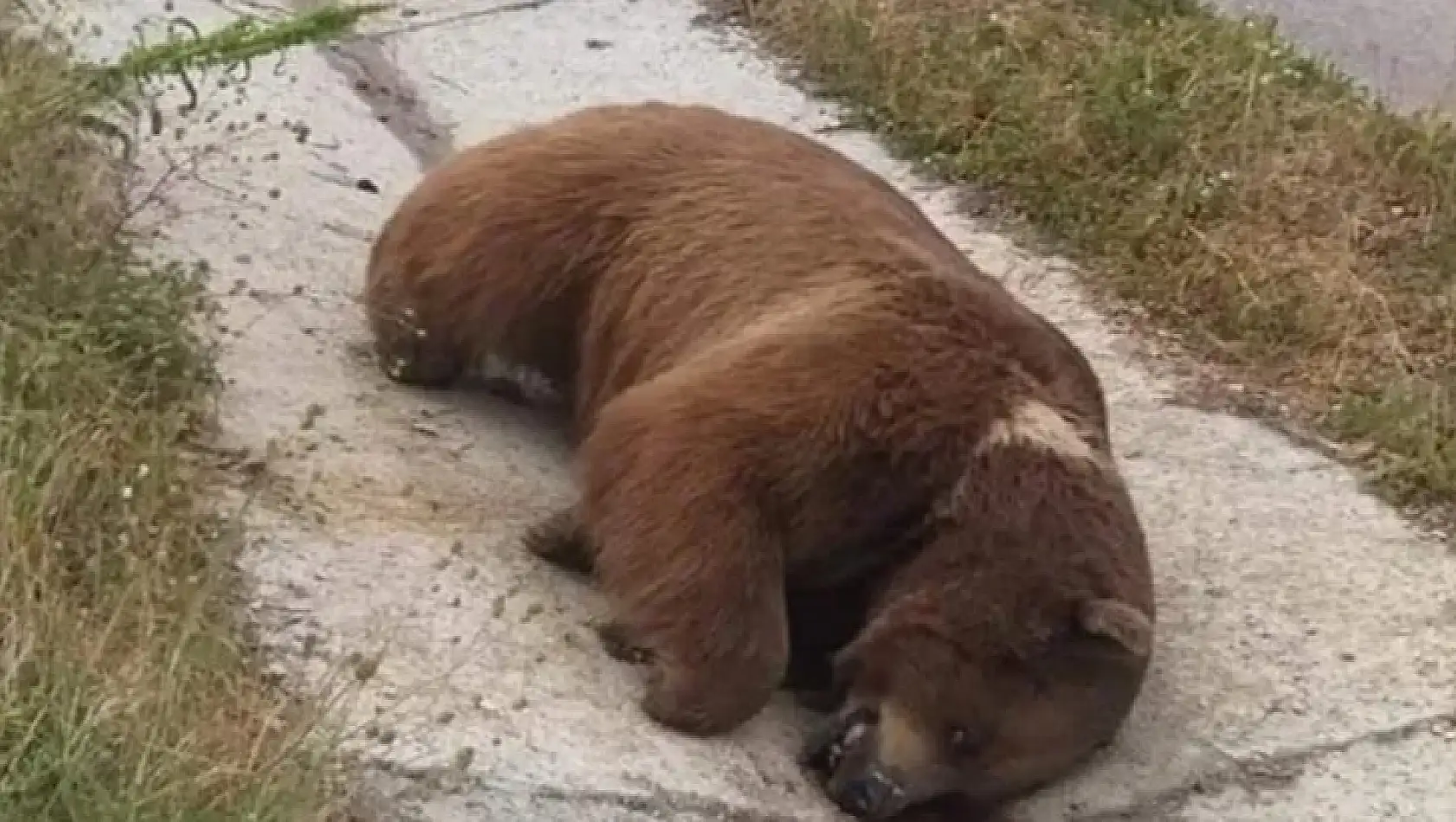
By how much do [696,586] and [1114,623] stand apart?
684 mm

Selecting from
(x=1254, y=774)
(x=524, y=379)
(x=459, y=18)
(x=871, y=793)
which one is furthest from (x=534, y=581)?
(x=459, y=18)

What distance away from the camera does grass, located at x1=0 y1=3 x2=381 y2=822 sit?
3539 mm

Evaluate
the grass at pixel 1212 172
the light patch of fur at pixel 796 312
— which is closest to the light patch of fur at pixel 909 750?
the light patch of fur at pixel 796 312

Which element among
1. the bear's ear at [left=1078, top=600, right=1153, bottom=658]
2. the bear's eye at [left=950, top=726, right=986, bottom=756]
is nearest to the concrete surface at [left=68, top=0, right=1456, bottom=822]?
the bear's eye at [left=950, top=726, right=986, bottom=756]

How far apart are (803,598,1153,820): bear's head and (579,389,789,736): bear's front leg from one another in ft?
0.70

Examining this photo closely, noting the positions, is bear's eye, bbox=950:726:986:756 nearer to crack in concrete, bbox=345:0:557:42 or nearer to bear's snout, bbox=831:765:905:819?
bear's snout, bbox=831:765:905:819

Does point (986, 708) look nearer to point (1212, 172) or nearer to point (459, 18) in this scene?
point (1212, 172)

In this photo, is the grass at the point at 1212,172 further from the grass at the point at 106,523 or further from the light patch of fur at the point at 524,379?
the grass at the point at 106,523

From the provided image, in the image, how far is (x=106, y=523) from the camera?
421 cm

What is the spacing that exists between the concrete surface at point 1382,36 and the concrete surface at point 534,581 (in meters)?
2.02

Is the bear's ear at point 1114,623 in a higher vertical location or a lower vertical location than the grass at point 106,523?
higher

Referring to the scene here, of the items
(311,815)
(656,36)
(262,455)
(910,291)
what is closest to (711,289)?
(910,291)

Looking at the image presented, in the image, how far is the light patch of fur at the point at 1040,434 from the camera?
4.53 metres

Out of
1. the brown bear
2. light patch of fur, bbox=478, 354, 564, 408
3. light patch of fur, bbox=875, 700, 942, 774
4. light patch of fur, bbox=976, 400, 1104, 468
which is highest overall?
light patch of fur, bbox=976, 400, 1104, 468
